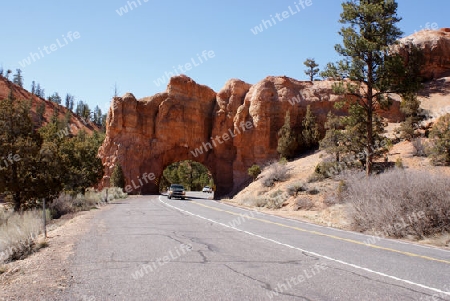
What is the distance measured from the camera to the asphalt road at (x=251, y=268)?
5820 millimetres

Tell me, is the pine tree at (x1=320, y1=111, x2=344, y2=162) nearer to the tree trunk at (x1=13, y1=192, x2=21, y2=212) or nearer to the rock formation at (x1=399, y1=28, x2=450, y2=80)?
the tree trunk at (x1=13, y1=192, x2=21, y2=212)

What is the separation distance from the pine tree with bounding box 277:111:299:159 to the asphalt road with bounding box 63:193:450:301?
3204cm

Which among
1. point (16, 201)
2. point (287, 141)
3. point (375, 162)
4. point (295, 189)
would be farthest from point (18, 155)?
point (287, 141)

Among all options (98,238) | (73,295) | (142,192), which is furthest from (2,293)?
(142,192)

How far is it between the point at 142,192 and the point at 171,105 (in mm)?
12675

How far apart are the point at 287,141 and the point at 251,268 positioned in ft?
122

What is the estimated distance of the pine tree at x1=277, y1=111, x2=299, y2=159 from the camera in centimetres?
4386

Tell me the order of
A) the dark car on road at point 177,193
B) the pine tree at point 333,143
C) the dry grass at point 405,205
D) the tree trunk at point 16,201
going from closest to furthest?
1. the dry grass at point 405,205
2. the tree trunk at point 16,201
3. the pine tree at point 333,143
4. the dark car on road at point 177,193

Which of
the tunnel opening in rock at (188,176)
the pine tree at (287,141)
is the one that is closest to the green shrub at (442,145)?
the pine tree at (287,141)

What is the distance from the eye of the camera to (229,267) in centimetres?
750

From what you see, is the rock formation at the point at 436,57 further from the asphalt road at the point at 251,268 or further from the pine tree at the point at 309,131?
the asphalt road at the point at 251,268

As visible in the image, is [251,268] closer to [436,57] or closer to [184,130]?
[184,130]

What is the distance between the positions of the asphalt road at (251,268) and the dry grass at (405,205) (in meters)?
2.07

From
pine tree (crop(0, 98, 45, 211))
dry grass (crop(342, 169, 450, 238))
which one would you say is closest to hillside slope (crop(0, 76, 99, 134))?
pine tree (crop(0, 98, 45, 211))
